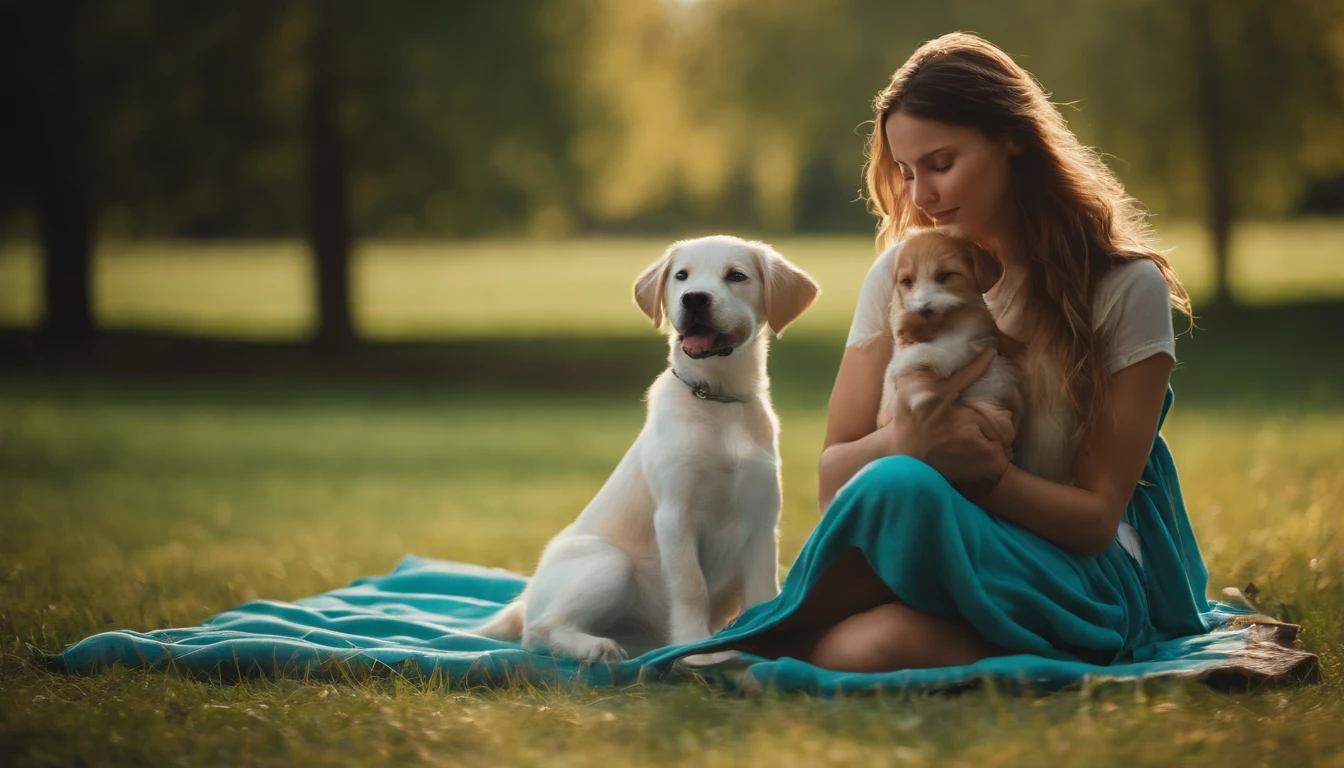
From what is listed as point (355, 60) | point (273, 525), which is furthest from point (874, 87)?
point (273, 525)

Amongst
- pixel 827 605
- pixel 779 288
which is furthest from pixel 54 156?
pixel 827 605

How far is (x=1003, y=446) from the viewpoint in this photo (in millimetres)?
3449

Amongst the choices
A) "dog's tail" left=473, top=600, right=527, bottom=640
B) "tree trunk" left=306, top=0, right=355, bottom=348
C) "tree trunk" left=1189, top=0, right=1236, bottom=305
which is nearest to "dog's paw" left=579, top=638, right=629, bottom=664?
"dog's tail" left=473, top=600, right=527, bottom=640

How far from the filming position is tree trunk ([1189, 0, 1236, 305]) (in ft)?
61.8

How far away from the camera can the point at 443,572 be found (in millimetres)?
5609

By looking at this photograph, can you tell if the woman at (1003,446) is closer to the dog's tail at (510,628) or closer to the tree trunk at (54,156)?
the dog's tail at (510,628)

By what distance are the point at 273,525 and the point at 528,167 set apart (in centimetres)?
1048

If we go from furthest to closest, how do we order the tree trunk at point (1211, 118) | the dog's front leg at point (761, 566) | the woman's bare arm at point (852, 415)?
the tree trunk at point (1211, 118) < the dog's front leg at point (761, 566) < the woman's bare arm at point (852, 415)

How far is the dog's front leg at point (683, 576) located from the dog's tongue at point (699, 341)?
523mm

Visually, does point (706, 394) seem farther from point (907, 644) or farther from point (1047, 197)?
point (1047, 197)

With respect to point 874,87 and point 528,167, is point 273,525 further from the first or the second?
point 874,87

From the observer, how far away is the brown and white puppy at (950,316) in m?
3.52

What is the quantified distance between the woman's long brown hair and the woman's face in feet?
0.10

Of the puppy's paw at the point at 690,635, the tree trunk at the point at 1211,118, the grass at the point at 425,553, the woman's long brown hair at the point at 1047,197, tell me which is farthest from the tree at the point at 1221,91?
the puppy's paw at the point at 690,635
